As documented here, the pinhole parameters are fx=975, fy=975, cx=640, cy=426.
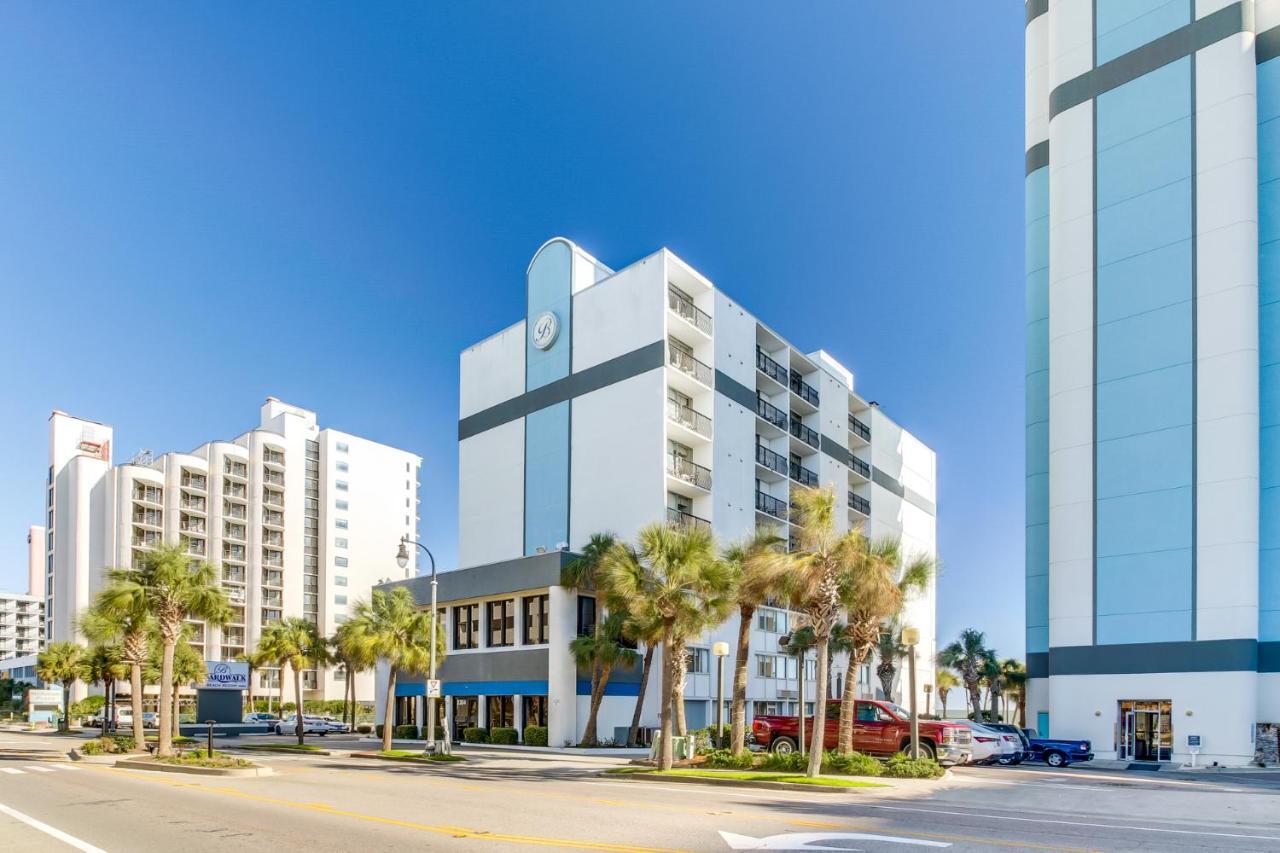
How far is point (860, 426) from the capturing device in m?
75.4

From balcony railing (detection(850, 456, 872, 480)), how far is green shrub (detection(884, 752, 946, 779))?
47.8 meters

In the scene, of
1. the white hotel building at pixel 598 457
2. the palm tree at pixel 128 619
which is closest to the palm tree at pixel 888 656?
the white hotel building at pixel 598 457

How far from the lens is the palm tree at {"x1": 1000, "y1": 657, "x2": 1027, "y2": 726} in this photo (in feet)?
245

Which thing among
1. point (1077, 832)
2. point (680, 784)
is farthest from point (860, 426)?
point (1077, 832)

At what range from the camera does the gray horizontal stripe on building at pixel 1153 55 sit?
44781 millimetres

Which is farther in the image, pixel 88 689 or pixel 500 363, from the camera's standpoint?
pixel 88 689

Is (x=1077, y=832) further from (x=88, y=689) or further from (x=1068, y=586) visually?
(x=88, y=689)

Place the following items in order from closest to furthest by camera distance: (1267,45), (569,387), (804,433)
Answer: (1267,45) < (569,387) < (804,433)

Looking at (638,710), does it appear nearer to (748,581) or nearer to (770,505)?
(748,581)

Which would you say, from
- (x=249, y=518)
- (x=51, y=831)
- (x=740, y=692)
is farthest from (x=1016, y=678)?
(x=249, y=518)

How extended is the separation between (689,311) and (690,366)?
318 cm

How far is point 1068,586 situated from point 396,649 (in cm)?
3186

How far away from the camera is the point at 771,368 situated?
202 ft

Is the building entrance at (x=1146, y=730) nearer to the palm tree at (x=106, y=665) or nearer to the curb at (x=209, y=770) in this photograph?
the curb at (x=209, y=770)
